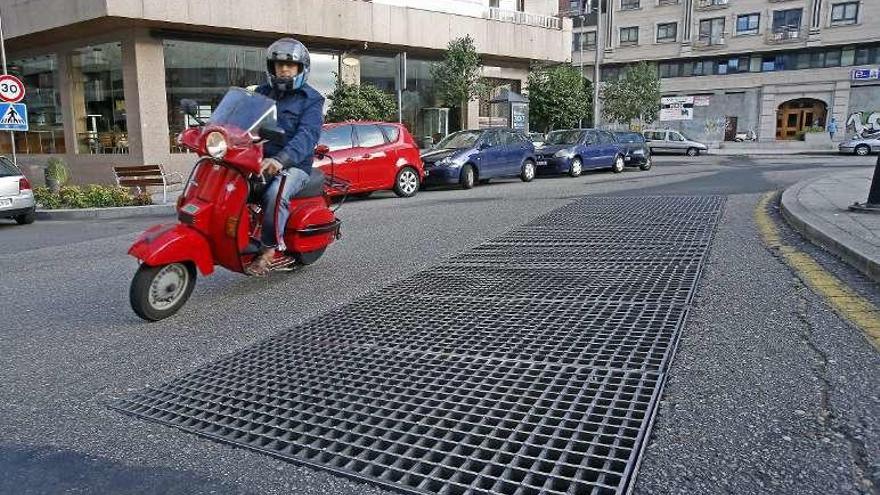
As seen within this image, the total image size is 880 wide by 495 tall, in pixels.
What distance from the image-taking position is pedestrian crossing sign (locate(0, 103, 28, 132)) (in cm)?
1356

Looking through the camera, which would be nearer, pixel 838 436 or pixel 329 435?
pixel 838 436

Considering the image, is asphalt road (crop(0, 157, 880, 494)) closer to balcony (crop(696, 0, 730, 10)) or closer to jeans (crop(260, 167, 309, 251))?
jeans (crop(260, 167, 309, 251))

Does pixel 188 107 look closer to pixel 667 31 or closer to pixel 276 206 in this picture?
pixel 276 206

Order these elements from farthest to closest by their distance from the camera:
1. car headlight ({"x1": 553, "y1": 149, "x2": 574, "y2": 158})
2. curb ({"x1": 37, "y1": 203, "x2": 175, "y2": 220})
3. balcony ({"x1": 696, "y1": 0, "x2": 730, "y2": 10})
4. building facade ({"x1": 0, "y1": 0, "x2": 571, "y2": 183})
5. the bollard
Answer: balcony ({"x1": 696, "y1": 0, "x2": 730, "y2": 10}) < car headlight ({"x1": 553, "y1": 149, "x2": 574, "y2": 158}) < building facade ({"x1": 0, "y1": 0, "x2": 571, "y2": 183}) < curb ({"x1": 37, "y1": 203, "x2": 175, "y2": 220}) < the bollard

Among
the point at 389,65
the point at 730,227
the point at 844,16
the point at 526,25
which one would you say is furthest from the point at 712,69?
the point at 730,227

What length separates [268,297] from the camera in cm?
524

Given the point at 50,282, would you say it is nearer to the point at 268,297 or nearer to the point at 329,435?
the point at 268,297

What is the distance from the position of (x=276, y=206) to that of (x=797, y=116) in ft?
175

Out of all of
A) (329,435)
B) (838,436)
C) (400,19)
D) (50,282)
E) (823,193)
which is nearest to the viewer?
(838,436)

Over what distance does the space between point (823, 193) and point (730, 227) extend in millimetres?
3645

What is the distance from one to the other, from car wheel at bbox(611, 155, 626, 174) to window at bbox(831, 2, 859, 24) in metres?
35.6

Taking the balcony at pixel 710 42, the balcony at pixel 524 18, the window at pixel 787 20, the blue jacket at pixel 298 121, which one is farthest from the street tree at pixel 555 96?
the window at pixel 787 20

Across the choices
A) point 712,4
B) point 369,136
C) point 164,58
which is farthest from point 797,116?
point 164,58

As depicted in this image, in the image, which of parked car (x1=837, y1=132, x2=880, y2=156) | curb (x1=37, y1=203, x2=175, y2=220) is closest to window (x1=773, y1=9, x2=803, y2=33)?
parked car (x1=837, y1=132, x2=880, y2=156)
